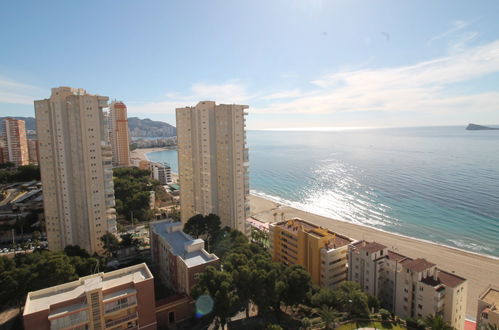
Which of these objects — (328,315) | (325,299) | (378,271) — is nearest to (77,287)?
(328,315)

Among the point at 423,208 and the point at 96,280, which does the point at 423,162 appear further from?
the point at 96,280

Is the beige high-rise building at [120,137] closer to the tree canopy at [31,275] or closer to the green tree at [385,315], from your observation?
the tree canopy at [31,275]

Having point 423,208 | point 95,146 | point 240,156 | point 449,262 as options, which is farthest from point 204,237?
point 423,208

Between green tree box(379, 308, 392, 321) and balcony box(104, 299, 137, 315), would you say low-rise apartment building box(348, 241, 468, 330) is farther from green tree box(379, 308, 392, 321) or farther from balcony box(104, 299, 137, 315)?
balcony box(104, 299, 137, 315)

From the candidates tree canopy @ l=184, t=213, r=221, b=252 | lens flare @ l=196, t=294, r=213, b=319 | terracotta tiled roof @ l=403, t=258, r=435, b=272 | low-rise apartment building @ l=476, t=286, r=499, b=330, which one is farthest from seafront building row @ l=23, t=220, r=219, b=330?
low-rise apartment building @ l=476, t=286, r=499, b=330

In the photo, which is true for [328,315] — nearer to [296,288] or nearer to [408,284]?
[296,288]

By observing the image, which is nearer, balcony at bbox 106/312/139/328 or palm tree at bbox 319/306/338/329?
balcony at bbox 106/312/139/328
